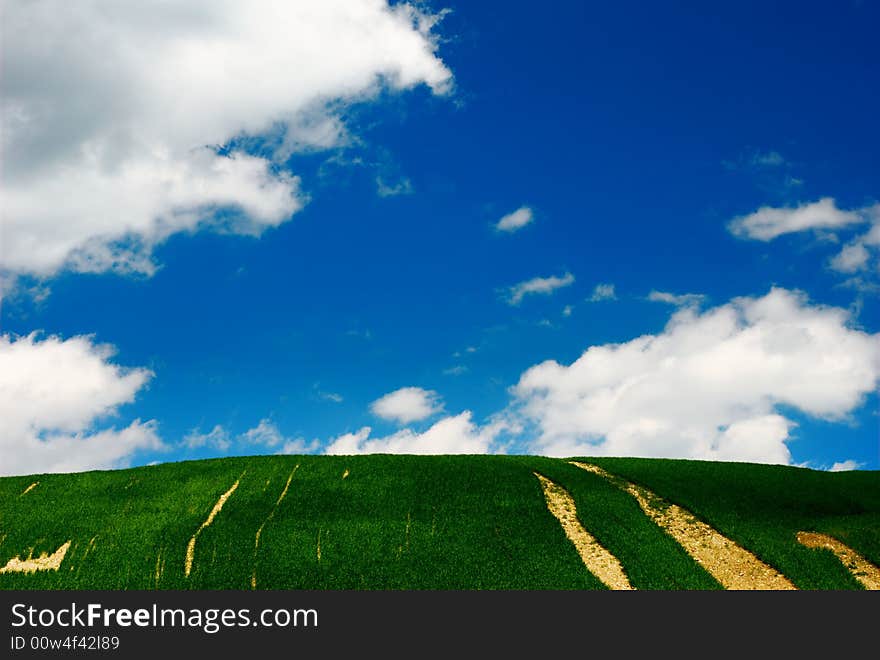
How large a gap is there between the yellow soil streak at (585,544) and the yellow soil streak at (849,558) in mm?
14093

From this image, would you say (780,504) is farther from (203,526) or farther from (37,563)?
(37,563)

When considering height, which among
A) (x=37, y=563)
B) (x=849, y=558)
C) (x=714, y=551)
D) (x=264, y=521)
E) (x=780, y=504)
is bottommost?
(x=849, y=558)

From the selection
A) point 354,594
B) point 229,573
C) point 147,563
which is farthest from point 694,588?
point 147,563

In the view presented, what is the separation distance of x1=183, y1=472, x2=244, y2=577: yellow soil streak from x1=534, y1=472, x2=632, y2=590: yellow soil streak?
990 inches

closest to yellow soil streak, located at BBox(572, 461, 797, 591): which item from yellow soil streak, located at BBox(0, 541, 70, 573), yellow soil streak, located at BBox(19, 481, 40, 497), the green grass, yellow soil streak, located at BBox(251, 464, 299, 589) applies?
the green grass

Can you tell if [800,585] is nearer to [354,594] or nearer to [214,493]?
[354,594]

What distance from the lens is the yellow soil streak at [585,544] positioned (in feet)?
128

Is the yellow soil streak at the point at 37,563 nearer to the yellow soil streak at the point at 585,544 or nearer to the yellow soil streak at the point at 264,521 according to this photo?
the yellow soil streak at the point at 264,521

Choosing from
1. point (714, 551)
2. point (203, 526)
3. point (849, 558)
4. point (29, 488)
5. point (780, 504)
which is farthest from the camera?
point (29, 488)

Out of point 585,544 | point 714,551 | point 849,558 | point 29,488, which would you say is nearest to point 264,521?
point 585,544

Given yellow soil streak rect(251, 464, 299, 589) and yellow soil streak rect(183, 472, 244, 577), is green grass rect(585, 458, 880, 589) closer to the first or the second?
yellow soil streak rect(251, 464, 299, 589)

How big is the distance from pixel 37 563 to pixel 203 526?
1035 centimetres

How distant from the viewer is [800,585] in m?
38.0

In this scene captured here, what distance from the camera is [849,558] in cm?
4156
